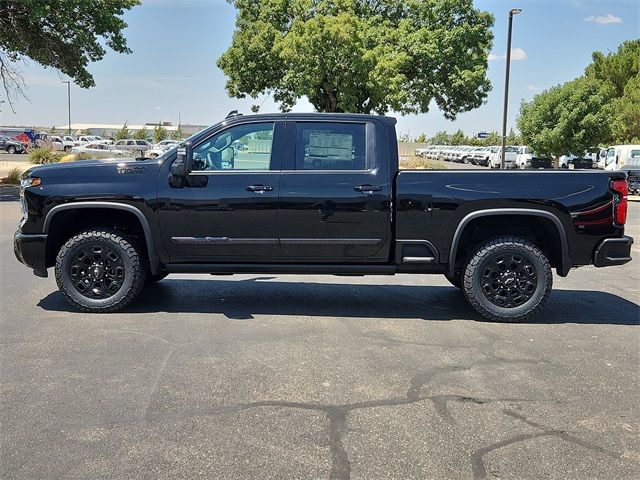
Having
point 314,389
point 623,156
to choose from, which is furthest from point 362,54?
point 314,389

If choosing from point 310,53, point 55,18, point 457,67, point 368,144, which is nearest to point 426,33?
point 457,67

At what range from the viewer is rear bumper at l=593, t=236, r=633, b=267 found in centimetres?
566

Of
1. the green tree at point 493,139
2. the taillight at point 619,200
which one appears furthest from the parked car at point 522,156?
the taillight at point 619,200

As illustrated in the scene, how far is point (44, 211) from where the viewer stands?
576 centimetres

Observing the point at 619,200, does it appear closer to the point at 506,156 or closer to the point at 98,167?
the point at 98,167

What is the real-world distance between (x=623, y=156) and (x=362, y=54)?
1355 centimetres

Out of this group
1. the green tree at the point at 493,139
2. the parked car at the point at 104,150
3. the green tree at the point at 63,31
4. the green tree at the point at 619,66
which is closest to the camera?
the green tree at the point at 63,31

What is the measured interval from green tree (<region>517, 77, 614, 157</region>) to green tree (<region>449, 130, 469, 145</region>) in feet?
187

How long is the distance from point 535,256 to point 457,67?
30061 millimetres

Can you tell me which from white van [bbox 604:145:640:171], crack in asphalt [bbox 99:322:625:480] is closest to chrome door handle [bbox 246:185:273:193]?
crack in asphalt [bbox 99:322:625:480]

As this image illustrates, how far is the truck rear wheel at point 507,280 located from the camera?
572 cm

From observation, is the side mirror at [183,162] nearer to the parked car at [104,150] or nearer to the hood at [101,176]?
the hood at [101,176]

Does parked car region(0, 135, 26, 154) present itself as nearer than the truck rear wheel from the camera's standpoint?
No

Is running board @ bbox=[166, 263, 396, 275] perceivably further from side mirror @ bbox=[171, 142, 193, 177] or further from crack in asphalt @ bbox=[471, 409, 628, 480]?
crack in asphalt @ bbox=[471, 409, 628, 480]
